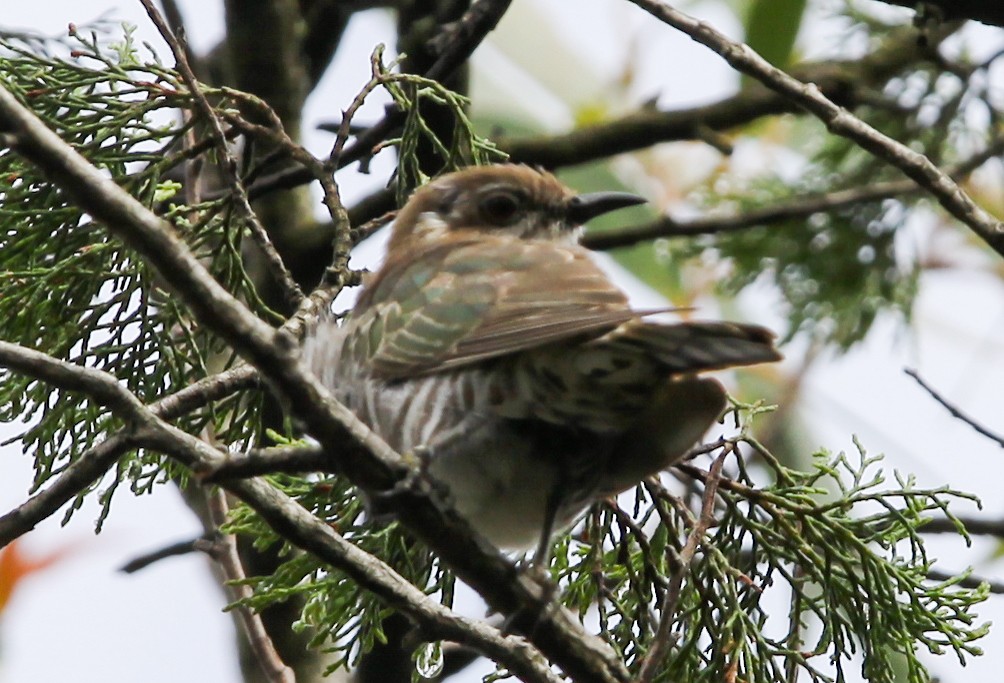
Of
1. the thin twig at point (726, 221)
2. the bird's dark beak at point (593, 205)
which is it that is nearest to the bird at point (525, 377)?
the bird's dark beak at point (593, 205)

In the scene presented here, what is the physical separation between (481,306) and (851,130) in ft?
3.38

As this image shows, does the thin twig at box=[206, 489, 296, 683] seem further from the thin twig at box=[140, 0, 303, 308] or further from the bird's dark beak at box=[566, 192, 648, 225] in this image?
the bird's dark beak at box=[566, 192, 648, 225]

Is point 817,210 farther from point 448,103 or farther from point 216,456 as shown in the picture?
point 216,456

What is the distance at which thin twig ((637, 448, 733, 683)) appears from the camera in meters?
A: 2.61

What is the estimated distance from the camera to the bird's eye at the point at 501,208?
12.4ft

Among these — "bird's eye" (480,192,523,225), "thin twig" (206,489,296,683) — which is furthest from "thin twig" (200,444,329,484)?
"bird's eye" (480,192,523,225)

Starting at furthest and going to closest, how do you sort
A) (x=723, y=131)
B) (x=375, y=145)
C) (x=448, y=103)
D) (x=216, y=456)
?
1. (x=723, y=131)
2. (x=375, y=145)
3. (x=448, y=103)
4. (x=216, y=456)

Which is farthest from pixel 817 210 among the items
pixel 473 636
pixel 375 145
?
pixel 473 636

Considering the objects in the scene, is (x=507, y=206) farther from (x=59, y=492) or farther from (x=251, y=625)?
(x=59, y=492)

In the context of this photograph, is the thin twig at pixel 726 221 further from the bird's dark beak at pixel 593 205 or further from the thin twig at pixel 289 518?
the thin twig at pixel 289 518

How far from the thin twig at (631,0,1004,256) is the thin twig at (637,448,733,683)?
79cm

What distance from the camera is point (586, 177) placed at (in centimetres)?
697

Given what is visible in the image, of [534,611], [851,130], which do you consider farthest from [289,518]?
[851,130]

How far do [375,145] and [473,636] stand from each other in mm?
1616
